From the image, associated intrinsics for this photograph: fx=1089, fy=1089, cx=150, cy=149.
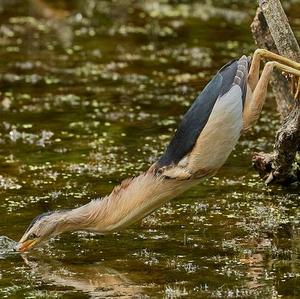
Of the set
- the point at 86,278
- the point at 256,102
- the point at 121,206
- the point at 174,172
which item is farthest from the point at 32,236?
the point at 256,102

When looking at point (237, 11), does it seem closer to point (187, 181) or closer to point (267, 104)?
point (267, 104)

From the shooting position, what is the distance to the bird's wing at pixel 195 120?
6938 millimetres

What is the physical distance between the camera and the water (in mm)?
6793

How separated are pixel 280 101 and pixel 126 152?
83.2 inches

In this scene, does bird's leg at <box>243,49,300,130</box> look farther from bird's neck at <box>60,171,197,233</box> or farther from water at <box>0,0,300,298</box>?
Answer: water at <box>0,0,300,298</box>

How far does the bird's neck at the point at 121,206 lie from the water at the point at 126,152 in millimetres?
Answer: 325

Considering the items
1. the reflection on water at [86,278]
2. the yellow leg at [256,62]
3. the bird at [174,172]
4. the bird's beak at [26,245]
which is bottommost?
the reflection on water at [86,278]

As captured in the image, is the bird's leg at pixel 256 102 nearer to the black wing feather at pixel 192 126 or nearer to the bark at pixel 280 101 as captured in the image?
the black wing feather at pixel 192 126

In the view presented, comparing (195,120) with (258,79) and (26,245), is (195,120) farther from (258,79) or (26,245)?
(26,245)

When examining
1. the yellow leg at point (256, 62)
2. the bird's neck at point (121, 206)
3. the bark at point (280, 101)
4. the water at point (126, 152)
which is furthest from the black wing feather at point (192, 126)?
the bark at point (280, 101)

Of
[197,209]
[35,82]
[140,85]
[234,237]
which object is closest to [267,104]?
[140,85]

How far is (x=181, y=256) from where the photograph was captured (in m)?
7.18

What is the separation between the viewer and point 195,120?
6.98m

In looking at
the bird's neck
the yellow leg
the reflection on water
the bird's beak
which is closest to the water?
the reflection on water
